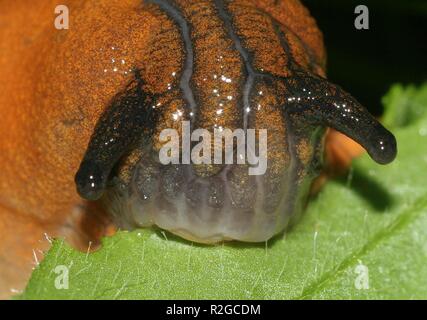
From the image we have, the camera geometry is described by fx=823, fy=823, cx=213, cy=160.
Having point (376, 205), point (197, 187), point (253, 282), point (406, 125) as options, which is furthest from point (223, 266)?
point (406, 125)

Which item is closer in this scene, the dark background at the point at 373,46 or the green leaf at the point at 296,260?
the green leaf at the point at 296,260

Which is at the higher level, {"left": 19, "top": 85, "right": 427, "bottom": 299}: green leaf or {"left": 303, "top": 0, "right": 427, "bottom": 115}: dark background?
{"left": 19, "top": 85, "right": 427, "bottom": 299}: green leaf

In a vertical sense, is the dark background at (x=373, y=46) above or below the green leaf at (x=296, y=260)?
below

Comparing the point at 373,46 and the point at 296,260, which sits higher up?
the point at 296,260

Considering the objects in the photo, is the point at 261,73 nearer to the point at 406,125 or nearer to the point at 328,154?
the point at 328,154
